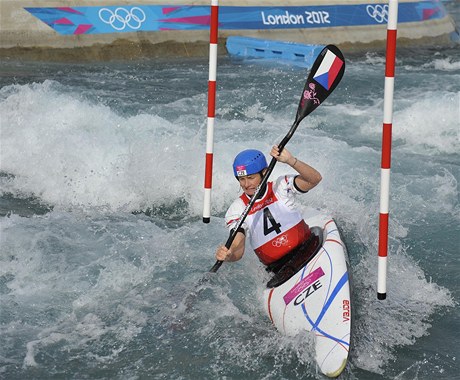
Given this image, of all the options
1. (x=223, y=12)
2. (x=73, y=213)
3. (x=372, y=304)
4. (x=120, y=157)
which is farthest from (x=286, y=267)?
(x=223, y=12)

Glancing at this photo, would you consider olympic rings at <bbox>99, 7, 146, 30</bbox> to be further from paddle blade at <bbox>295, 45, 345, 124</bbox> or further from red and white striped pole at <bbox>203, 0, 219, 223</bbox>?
paddle blade at <bbox>295, 45, 345, 124</bbox>

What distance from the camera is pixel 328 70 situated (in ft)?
18.3

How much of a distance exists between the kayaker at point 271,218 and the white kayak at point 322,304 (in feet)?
0.64

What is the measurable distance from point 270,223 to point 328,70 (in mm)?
1157

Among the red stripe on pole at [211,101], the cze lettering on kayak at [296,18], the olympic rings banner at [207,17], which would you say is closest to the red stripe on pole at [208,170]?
the red stripe on pole at [211,101]

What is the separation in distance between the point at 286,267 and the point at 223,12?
996 cm

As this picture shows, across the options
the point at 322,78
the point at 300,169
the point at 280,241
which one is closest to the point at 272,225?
the point at 280,241

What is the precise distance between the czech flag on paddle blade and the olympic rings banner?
28.9 feet

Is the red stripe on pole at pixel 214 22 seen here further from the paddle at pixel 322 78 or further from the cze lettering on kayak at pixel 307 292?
the cze lettering on kayak at pixel 307 292

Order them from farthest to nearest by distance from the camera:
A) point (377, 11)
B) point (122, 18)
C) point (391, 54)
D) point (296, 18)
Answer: point (377, 11) < point (296, 18) < point (122, 18) < point (391, 54)

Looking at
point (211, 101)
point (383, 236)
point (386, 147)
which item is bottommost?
point (383, 236)

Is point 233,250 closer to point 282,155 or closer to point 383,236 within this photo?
point 282,155

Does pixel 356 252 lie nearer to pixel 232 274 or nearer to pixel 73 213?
pixel 232 274

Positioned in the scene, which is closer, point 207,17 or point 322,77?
point 322,77
